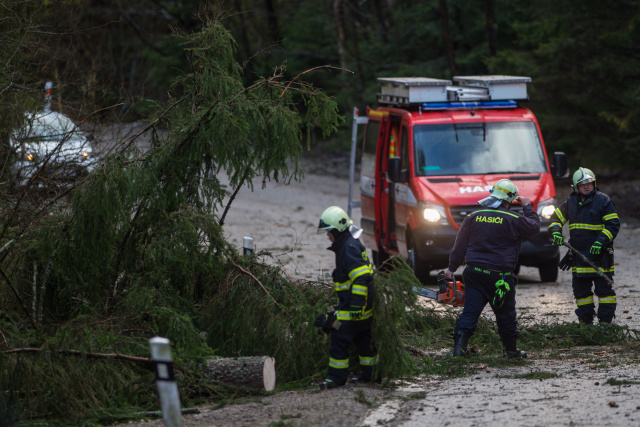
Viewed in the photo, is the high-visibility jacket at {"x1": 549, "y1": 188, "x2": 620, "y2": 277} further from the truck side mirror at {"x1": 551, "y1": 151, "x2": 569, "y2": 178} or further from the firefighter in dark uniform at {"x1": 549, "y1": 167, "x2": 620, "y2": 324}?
the truck side mirror at {"x1": 551, "y1": 151, "x2": 569, "y2": 178}

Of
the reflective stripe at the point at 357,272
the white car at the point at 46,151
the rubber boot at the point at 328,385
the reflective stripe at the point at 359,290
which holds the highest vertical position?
the white car at the point at 46,151

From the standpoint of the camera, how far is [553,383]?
22.7 feet

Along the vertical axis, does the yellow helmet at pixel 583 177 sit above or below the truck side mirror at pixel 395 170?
below

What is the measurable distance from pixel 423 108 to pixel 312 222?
7.39 m

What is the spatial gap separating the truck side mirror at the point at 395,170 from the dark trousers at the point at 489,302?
427 cm

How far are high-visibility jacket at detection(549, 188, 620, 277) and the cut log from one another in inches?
148

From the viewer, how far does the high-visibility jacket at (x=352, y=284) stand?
22.7 ft

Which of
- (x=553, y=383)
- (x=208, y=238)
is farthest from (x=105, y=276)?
(x=553, y=383)

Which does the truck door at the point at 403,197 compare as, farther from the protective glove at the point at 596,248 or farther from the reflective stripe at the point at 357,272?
the reflective stripe at the point at 357,272

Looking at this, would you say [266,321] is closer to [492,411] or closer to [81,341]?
[81,341]

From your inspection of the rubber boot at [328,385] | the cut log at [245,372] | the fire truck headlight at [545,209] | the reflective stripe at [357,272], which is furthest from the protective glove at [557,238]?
the cut log at [245,372]

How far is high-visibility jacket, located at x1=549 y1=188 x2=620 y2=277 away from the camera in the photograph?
9156 mm

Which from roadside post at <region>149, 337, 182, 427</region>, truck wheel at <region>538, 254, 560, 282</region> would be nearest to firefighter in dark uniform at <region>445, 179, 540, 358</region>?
roadside post at <region>149, 337, 182, 427</region>

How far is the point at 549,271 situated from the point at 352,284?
6556mm
